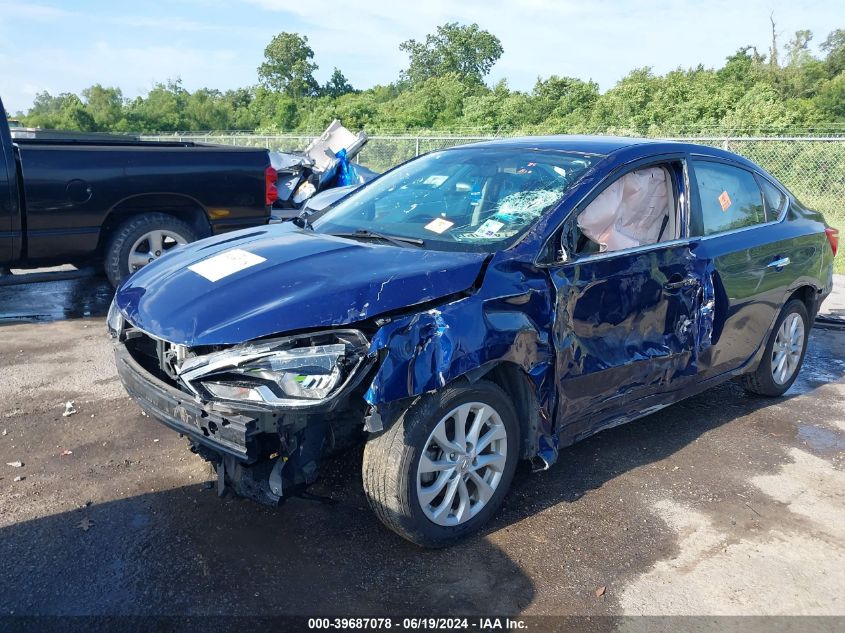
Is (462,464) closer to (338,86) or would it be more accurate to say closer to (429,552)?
(429,552)

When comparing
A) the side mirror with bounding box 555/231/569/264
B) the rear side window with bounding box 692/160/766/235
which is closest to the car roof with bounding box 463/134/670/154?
the rear side window with bounding box 692/160/766/235

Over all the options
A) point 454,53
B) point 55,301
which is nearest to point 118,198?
point 55,301

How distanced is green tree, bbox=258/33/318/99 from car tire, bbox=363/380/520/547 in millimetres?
72727

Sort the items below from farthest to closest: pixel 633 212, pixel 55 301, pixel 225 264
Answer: pixel 55 301 → pixel 633 212 → pixel 225 264

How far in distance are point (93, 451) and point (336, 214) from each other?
6.14 feet

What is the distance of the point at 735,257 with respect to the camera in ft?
14.1

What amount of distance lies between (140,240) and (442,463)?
4802 millimetres

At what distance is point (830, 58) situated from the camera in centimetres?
4512

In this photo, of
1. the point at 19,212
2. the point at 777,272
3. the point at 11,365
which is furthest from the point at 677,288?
the point at 19,212

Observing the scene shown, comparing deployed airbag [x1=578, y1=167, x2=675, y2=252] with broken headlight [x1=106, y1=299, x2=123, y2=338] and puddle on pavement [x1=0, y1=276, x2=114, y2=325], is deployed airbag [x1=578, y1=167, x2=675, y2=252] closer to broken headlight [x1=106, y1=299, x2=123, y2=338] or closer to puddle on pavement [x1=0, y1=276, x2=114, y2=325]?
broken headlight [x1=106, y1=299, x2=123, y2=338]

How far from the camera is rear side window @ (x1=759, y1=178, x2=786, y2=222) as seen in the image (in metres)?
4.85

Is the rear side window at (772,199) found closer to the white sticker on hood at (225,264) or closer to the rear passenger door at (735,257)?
the rear passenger door at (735,257)

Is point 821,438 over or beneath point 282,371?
beneath

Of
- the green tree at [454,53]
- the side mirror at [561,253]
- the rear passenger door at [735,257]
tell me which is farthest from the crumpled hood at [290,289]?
the green tree at [454,53]
